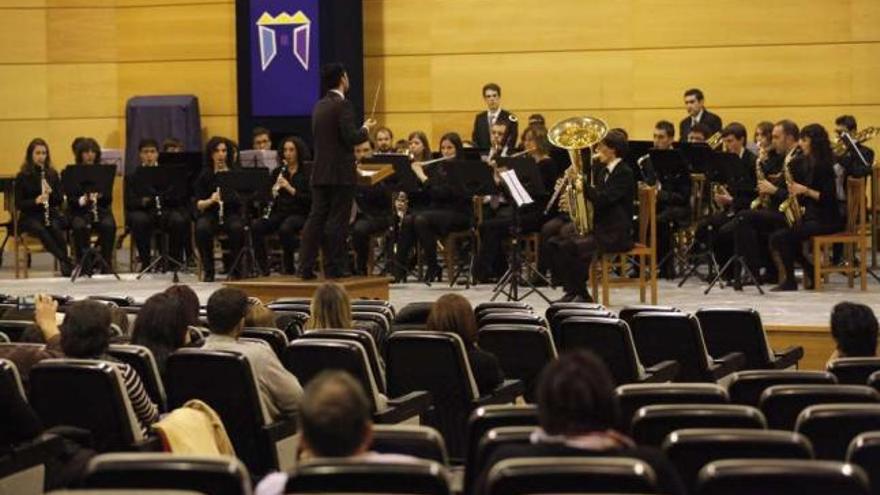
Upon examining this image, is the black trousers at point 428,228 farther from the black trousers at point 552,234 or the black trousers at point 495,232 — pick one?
the black trousers at point 552,234

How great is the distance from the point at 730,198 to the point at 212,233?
173 inches

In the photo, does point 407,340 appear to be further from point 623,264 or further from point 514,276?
point 623,264

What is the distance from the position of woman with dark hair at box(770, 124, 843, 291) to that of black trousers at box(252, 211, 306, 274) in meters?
3.94

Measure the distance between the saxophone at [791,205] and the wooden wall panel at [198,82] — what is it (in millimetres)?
6704

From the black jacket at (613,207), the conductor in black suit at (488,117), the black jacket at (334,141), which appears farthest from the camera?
the conductor in black suit at (488,117)

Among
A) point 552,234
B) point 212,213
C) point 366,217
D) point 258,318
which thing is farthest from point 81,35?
point 258,318

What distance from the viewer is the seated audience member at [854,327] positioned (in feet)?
18.7

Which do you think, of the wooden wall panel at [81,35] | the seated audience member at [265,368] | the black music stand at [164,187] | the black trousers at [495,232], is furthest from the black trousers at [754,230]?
the wooden wall panel at [81,35]

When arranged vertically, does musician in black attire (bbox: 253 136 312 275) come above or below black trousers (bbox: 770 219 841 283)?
above

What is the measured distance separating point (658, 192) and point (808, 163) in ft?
4.24

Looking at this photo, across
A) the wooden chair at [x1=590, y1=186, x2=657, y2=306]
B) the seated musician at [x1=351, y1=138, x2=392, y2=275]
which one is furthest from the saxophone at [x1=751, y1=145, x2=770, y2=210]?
the seated musician at [x1=351, y1=138, x2=392, y2=275]

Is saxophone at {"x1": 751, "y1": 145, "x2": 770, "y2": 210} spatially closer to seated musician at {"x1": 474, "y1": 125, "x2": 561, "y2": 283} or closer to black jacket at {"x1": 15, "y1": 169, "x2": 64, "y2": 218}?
seated musician at {"x1": 474, "y1": 125, "x2": 561, "y2": 283}

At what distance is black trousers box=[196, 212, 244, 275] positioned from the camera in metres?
12.7

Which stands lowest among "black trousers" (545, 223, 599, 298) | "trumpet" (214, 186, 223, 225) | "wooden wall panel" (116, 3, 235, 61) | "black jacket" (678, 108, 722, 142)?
"black trousers" (545, 223, 599, 298)
